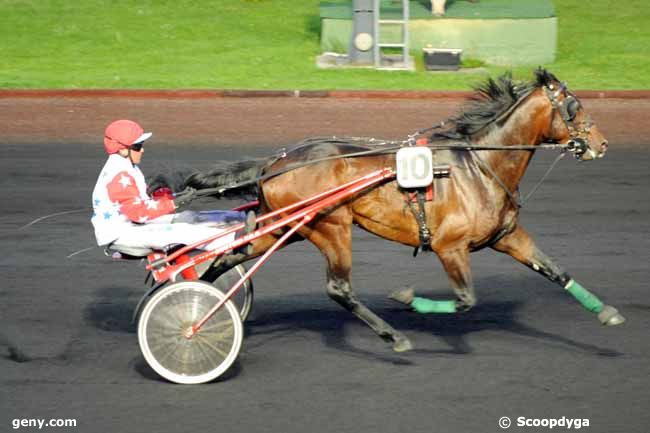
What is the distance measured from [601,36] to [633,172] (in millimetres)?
9655

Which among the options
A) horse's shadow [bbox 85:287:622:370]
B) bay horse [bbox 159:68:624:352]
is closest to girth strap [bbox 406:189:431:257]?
bay horse [bbox 159:68:624:352]

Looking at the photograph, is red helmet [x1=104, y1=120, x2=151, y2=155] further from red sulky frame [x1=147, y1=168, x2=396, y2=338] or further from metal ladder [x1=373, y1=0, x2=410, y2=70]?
metal ladder [x1=373, y1=0, x2=410, y2=70]

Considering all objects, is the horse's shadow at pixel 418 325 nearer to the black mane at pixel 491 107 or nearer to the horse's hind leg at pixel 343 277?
the horse's hind leg at pixel 343 277

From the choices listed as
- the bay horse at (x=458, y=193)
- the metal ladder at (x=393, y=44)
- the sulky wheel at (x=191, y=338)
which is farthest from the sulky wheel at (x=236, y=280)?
the metal ladder at (x=393, y=44)

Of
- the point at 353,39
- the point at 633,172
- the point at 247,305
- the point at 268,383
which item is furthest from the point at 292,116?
Result: the point at 268,383

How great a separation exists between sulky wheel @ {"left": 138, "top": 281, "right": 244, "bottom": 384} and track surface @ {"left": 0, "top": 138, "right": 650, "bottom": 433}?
11 cm

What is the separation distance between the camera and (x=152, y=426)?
551 cm

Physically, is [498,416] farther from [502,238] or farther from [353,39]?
[353,39]

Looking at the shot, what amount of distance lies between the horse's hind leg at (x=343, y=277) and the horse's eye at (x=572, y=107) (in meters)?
1.46

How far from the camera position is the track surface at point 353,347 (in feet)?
18.6

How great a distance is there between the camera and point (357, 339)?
6.93 m

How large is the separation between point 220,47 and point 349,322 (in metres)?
13.5

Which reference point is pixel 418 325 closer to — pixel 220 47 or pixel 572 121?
pixel 572 121

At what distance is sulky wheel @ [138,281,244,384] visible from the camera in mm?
6145
